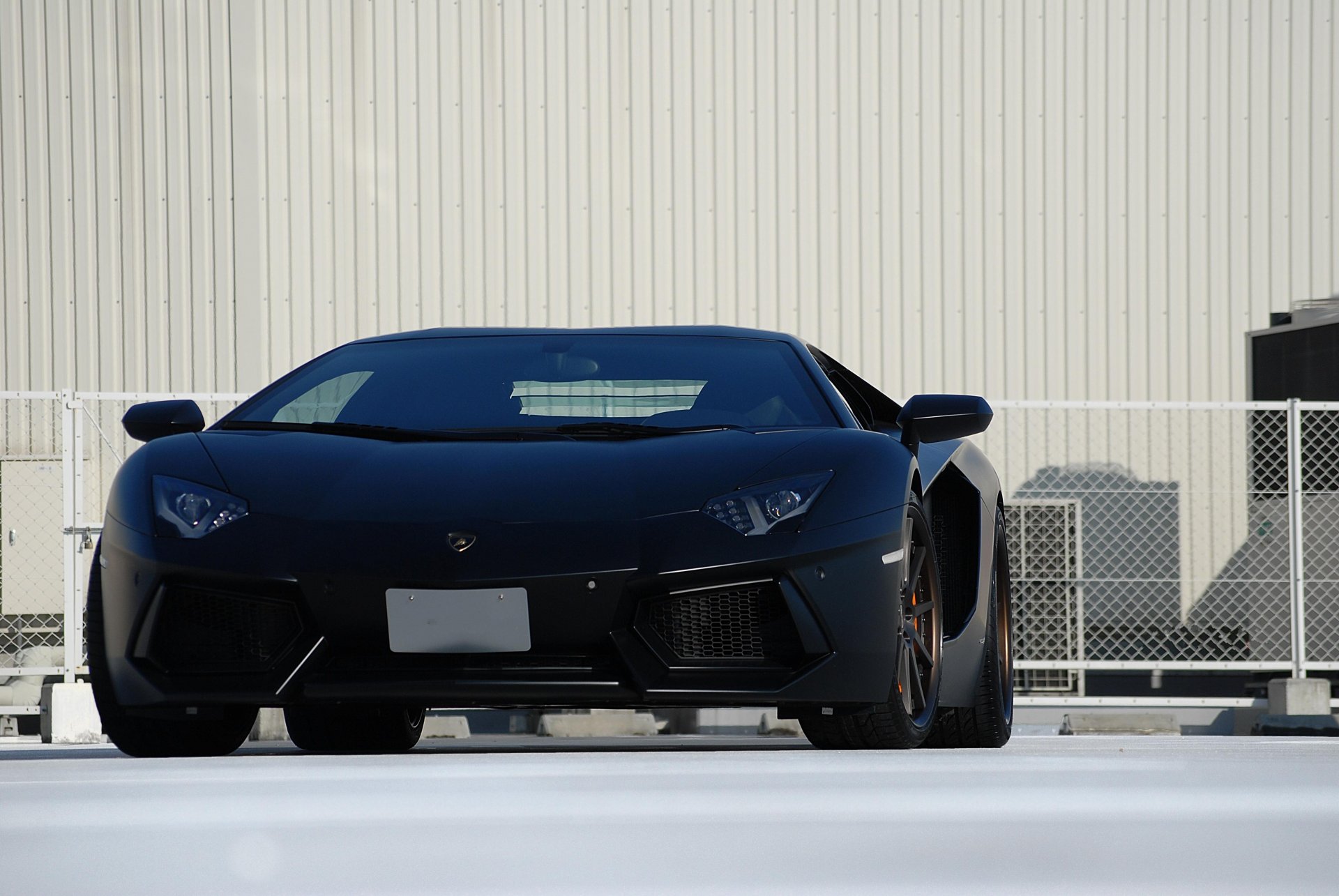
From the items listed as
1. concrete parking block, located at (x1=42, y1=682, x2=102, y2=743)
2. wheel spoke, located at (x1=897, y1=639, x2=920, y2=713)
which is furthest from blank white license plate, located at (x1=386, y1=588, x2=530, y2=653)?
concrete parking block, located at (x1=42, y1=682, x2=102, y2=743)

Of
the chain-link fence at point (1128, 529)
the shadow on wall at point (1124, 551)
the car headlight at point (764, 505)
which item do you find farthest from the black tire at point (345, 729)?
the shadow on wall at point (1124, 551)

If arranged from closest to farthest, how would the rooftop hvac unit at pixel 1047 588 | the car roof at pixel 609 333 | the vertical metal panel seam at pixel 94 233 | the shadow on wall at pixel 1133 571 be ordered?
1. the car roof at pixel 609 333
2. the rooftop hvac unit at pixel 1047 588
3. the shadow on wall at pixel 1133 571
4. the vertical metal panel seam at pixel 94 233

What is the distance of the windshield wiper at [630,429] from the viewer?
3.83 metres

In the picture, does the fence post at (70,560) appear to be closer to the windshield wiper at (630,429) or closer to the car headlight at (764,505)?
the windshield wiper at (630,429)

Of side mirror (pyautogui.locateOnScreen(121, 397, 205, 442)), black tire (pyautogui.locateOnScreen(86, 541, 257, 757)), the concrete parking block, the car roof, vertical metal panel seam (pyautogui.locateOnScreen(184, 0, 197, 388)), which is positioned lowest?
the concrete parking block

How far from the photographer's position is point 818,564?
11.3ft

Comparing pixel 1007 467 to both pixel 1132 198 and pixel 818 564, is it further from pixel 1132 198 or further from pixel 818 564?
pixel 818 564

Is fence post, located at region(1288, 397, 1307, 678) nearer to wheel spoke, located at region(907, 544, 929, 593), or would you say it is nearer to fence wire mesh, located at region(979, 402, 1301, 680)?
fence wire mesh, located at region(979, 402, 1301, 680)

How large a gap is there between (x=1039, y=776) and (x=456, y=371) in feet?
7.13

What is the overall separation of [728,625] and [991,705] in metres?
1.45

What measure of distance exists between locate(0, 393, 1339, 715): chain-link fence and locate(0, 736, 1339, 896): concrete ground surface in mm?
6570

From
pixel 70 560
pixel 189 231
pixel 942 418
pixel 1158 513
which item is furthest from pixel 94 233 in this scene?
pixel 942 418

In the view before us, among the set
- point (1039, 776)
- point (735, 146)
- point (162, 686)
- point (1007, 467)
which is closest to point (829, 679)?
point (1039, 776)

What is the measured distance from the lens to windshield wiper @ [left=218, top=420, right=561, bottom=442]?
381 cm
